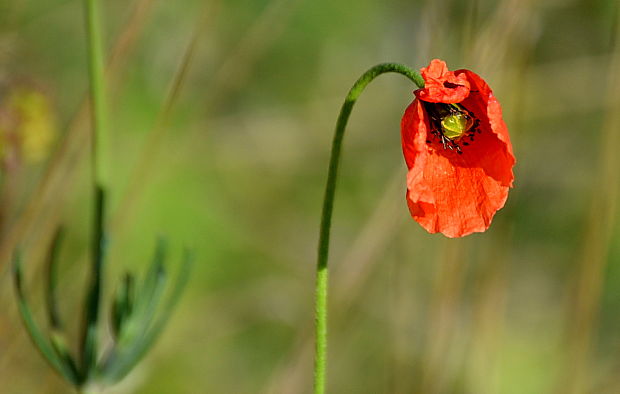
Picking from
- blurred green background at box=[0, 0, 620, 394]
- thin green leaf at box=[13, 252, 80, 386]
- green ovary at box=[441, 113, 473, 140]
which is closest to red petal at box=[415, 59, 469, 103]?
green ovary at box=[441, 113, 473, 140]

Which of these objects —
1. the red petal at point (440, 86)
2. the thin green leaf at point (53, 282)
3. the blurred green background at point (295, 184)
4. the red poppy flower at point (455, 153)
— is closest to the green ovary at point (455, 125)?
the red poppy flower at point (455, 153)

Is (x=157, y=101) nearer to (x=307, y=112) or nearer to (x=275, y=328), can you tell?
(x=307, y=112)

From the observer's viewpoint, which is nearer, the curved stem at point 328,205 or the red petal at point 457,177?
the curved stem at point 328,205

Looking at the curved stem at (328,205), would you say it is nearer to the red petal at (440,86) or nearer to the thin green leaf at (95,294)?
the red petal at (440,86)

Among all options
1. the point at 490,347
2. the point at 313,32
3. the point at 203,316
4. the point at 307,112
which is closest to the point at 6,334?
the point at 203,316

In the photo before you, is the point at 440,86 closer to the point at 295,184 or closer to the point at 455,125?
the point at 455,125

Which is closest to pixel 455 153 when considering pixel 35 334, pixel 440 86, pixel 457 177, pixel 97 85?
pixel 457 177
